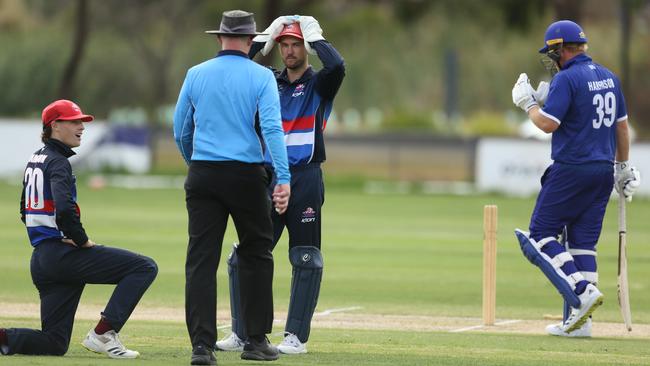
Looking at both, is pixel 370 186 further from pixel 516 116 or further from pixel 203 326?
pixel 203 326

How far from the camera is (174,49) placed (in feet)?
202

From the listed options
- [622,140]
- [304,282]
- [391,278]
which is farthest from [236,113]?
[391,278]

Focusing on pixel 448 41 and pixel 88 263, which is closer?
pixel 88 263

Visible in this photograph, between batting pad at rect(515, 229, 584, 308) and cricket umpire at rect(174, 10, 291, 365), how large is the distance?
277cm

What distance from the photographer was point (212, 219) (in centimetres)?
838

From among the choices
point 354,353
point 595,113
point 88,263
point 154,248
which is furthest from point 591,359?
point 154,248

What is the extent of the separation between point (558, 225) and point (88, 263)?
3809mm

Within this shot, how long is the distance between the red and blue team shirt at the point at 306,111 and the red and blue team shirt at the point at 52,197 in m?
1.53

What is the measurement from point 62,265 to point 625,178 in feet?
15.5

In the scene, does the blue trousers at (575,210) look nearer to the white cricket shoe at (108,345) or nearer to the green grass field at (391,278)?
the green grass field at (391,278)

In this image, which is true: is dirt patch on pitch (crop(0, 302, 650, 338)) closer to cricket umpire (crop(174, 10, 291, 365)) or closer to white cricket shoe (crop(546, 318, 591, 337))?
white cricket shoe (crop(546, 318, 591, 337))

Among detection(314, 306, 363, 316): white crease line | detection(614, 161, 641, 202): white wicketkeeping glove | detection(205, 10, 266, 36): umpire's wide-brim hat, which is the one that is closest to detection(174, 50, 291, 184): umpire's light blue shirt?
detection(205, 10, 266, 36): umpire's wide-brim hat

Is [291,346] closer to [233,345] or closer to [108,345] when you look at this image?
[233,345]

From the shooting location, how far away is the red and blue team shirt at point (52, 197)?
27.6ft
